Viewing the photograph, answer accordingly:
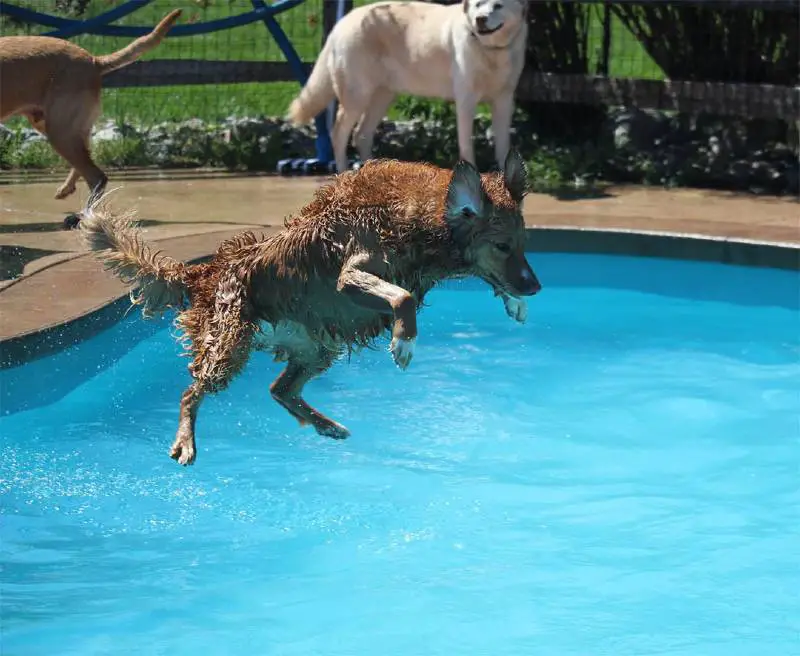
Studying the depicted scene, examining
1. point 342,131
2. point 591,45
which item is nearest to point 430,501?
point 342,131

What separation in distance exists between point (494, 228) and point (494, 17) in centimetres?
557

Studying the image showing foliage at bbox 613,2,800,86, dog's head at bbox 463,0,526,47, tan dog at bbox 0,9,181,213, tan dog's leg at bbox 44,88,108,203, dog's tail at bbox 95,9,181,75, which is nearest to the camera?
tan dog at bbox 0,9,181,213

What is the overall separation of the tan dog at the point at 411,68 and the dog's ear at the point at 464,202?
5.68 m

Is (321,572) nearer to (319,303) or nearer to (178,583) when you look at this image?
(178,583)

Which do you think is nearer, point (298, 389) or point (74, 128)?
point (298, 389)

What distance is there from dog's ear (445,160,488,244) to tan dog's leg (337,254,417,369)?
0.27 metres

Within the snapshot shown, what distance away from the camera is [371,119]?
10.6 m

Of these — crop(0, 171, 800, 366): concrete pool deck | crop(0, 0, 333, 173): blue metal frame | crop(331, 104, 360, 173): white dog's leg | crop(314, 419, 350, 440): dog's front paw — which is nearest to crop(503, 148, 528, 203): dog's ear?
crop(314, 419, 350, 440): dog's front paw

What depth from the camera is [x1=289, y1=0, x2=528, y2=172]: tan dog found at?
387 inches

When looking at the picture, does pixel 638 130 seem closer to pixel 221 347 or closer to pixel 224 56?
pixel 224 56

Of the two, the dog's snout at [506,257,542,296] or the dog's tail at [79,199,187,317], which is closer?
the dog's snout at [506,257,542,296]

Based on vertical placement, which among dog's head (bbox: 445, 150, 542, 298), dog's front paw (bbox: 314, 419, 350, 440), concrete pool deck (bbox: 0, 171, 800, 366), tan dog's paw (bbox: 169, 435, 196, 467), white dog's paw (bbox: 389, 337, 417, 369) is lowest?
dog's front paw (bbox: 314, 419, 350, 440)

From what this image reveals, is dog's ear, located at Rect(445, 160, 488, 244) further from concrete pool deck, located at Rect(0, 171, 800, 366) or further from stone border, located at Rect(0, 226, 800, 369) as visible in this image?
stone border, located at Rect(0, 226, 800, 369)

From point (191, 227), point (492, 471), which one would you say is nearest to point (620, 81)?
point (191, 227)
